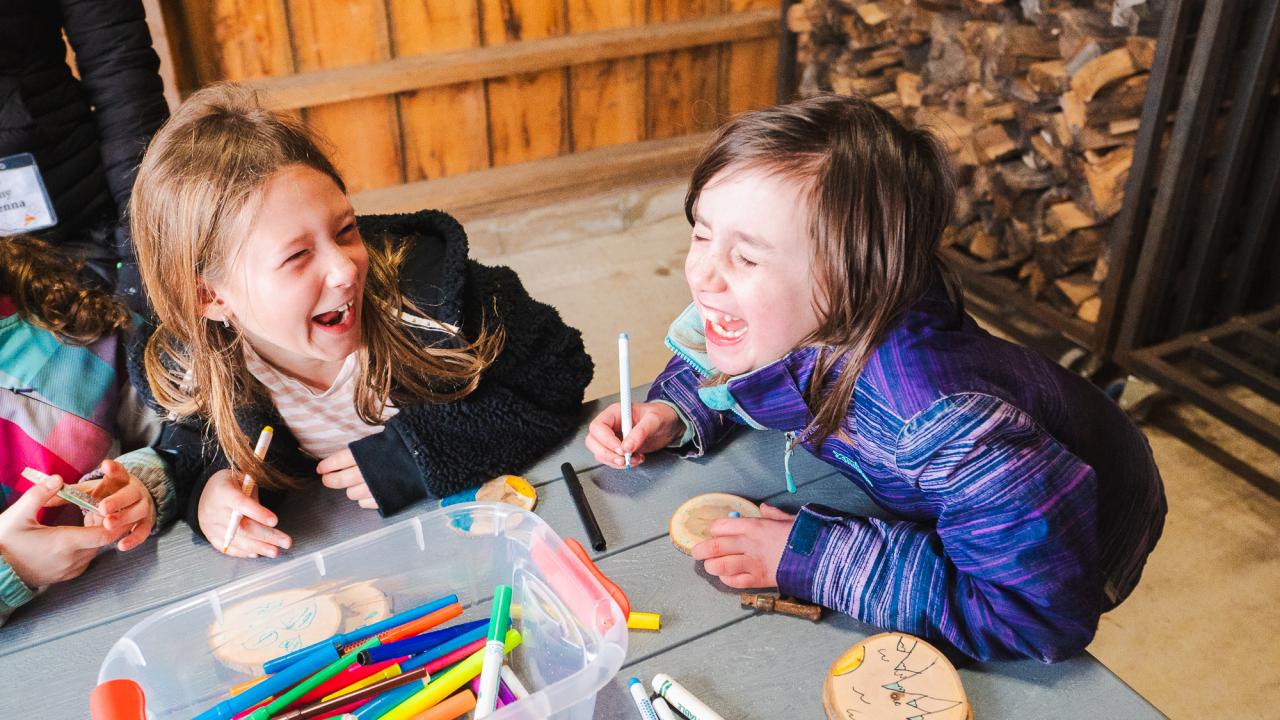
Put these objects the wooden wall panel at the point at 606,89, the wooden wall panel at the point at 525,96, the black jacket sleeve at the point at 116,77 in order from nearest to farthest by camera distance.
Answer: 1. the black jacket sleeve at the point at 116,77
2. the wooden wall panel at the point at 525,96
3. the wooden wall panel at the point at 606,89

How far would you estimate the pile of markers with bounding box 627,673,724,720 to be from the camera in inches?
31.6

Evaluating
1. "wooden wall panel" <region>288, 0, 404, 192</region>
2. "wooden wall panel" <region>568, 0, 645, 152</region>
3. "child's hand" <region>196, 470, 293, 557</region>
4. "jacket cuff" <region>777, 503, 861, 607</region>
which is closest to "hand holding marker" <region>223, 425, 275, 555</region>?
"child's hand" <region>196, 470, 293, 557</region>

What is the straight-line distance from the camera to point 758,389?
3.39ft

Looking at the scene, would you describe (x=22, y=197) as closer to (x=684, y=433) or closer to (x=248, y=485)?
(x=248, y=485)

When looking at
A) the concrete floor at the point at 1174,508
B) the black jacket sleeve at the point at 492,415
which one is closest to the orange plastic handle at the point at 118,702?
the black jacket sleeve at the point at 492,415

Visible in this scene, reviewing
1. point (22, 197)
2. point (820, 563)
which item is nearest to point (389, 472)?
point (820, 563)

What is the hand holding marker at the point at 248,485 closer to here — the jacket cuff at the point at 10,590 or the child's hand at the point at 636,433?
the jacket cuff at the point at 10,590

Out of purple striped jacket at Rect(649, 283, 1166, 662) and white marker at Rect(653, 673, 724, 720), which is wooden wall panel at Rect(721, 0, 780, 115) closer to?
purple striped jacket at Rect(649, 283, 1166, 662)

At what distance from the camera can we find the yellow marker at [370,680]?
83 centimetres

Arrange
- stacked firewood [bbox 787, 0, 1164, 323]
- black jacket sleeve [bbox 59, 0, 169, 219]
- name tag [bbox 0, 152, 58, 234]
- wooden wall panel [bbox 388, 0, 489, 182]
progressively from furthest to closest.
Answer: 1. wooden wall panel [bbox 388, 0, 489, 182]
2. stacked firewood [bbox 787, 0, 1164, 323]
3. black jacket sleeve [bbox 59, 0, 169, 219]
4. name tag [bbox 0, 152, 58, 234]

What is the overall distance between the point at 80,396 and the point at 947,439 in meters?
1.00

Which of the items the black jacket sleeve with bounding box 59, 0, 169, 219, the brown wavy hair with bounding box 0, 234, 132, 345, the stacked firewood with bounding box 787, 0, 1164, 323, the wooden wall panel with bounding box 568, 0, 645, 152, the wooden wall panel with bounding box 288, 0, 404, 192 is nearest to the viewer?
the brown wavy hair with bounding box 0, 234, 132, 345

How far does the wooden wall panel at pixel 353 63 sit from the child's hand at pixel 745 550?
2201mm

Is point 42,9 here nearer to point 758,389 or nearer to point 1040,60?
point 758,389
